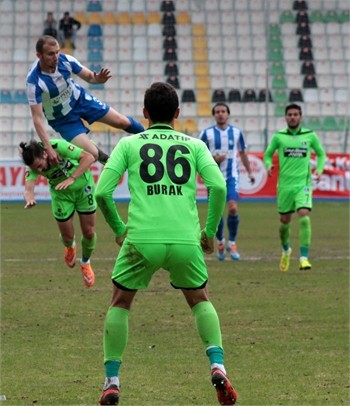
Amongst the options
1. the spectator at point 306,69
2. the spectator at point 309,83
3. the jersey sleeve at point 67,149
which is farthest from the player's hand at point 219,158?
the spectator at point 306,69

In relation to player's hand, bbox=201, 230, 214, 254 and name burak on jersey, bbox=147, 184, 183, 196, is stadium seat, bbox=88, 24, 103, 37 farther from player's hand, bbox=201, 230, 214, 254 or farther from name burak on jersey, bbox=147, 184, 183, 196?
name burak on jersey, bbox=147, 184, 183, 196

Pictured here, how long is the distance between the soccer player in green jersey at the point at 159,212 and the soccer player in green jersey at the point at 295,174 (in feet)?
28.7

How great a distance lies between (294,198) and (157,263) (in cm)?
921

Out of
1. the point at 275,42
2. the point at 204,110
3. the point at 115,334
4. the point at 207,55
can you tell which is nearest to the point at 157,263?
the point at 115,334

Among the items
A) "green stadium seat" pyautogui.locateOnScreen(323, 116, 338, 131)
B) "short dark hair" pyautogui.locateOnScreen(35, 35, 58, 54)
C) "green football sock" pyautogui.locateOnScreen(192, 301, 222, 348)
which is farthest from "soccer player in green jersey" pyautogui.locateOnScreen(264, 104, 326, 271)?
"green stadium seat" pyautogui.locateOnScreen(323, 116, 338, 131)

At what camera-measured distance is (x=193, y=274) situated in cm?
671

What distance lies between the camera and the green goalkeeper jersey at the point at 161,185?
6.56 meters

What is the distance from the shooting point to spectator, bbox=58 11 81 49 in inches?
1523

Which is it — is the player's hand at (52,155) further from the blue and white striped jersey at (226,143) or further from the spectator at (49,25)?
the spectator at (49,25)

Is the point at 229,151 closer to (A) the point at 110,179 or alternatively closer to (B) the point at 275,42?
(A) the point at 110,179

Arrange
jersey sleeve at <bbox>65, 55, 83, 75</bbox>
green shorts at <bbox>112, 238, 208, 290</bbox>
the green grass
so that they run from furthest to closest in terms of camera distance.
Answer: jersey sleeve at <bbox>65, 55, 83, 75</bbox>, the green grass, green shorts at <bbox>112, 238, 208, 290</bbox>

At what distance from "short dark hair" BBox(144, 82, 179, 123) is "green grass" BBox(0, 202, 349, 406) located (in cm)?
199

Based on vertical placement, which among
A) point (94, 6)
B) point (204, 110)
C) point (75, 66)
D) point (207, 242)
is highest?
point (94, 6)

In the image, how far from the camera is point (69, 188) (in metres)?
12.3
